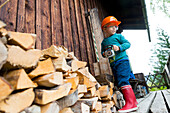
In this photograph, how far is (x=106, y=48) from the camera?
2.22 meters

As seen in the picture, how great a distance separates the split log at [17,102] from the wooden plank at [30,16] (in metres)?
0.97

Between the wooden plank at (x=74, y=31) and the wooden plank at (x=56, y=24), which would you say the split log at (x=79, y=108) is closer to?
the wooden plank at (x=56, y=24)

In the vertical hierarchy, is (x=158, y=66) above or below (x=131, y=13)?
below

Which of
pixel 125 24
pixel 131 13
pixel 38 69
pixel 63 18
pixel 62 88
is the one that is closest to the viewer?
pixel 38 69

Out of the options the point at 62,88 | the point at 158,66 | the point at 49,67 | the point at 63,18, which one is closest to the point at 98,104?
the point at 62,88

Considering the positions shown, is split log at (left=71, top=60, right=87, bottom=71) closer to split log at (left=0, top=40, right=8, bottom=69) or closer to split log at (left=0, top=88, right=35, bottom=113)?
split log at (left=0, top=88, right=35, bottom=113)

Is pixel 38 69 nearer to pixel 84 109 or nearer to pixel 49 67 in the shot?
pixel 49 67

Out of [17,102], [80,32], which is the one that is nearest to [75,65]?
[17,102]

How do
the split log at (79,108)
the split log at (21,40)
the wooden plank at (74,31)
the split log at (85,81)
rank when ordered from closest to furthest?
the split log at (21,40) → the split log at (79,108) → the split log at (85,81) → the wooden plank at (74,31)

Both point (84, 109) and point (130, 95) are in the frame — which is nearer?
point (84, 109)

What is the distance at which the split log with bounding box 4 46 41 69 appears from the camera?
2.67 feet

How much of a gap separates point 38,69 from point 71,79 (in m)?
0.40

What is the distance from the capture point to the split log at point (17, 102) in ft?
2.41

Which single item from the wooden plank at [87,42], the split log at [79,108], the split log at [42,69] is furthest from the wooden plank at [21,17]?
the wooden plank at [87,42]
